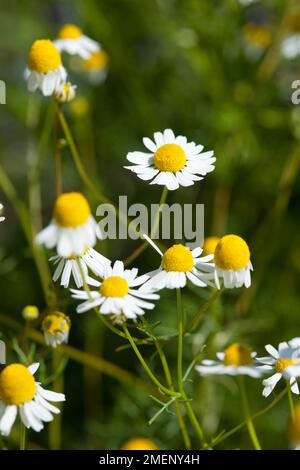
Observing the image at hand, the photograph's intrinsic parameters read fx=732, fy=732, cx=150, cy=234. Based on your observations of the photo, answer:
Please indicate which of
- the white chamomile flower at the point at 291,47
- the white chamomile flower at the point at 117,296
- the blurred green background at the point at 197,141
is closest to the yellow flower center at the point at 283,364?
the white chamomile flower at the point at 117,296

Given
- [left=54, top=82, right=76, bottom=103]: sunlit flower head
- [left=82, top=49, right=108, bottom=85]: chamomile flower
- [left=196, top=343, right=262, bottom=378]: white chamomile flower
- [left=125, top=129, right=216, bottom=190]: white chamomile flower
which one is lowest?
[left=196, top=343, right=262, bottom=378]: white chamomile flower

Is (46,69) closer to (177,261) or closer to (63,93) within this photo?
(63,93)

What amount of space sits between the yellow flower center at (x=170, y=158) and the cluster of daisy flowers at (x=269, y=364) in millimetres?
313

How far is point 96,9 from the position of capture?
212cm

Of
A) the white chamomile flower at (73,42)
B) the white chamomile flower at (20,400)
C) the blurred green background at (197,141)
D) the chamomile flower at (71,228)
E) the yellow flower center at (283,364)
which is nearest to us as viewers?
the chamomile flower at (71,228)

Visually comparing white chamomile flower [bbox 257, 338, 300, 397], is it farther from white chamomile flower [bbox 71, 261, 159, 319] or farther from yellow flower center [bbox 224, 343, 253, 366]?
white chamomile flower [bbox 71, 261, 159, 319]

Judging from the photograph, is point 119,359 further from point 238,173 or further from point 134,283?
point 134,283

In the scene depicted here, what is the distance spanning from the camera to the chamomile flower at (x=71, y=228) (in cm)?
87

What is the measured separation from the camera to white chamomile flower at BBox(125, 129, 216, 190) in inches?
44.9

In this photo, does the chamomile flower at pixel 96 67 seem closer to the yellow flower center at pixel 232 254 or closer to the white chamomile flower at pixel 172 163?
the white chamomile flower at pixel 172 163

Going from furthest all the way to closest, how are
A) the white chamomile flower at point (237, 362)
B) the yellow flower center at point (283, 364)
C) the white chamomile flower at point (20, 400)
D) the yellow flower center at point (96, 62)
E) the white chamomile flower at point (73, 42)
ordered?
the yellow flower center at point (96, 62) → the white chamomile flower at point (73, 42) → the white chamomile flower at point (237, 362) → the yellow flower center at point (283, 364) → the white chamomile flower at point (20, 400)

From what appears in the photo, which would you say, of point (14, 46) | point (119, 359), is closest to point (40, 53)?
point (119, 359)

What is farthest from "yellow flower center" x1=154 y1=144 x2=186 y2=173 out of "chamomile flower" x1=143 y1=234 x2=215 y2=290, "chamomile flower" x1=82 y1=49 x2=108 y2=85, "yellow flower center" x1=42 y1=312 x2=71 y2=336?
"chamomile flower" x1=82 y1=49 x2=108 y2=85

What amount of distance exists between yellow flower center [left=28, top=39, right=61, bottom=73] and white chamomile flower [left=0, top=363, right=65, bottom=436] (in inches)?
21.1
